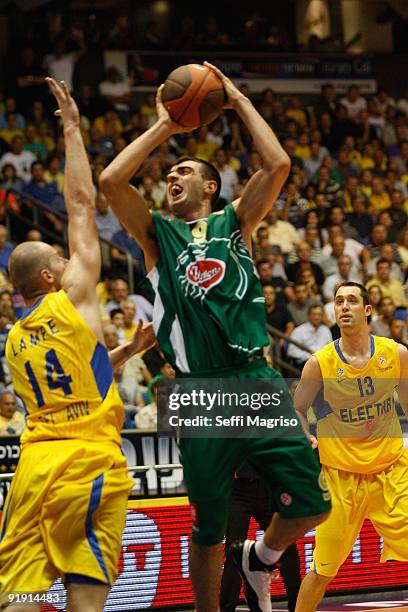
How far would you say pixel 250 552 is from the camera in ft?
19.2

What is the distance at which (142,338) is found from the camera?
20.1 ft

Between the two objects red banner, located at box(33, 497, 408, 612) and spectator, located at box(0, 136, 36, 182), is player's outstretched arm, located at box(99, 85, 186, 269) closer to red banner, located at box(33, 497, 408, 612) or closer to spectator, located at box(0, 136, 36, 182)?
red banner, located at box(33, 497, 408, 612)

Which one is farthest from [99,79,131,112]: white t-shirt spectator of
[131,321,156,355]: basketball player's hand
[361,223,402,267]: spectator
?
[131,321,156,355]: basketball player's hand

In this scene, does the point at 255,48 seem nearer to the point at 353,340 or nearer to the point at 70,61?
the point at 70,61

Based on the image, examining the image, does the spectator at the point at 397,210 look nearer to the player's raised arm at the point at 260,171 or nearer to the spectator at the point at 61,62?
the spectator at the point at 61,62

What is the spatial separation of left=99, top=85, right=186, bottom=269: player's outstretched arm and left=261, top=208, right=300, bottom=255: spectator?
10.0 meters

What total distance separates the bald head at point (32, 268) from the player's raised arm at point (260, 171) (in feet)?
3.48

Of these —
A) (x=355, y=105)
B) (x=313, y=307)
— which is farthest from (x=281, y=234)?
(x=355, y=105)

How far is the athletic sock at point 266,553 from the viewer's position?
5698 millimetres

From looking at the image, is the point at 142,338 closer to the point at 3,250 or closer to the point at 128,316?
the point at 128,316

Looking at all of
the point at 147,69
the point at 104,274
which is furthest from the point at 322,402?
the point at 147,69

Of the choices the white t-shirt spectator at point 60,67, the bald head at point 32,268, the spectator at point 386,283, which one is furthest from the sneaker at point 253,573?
the white t-shirt spectator at point 60,67

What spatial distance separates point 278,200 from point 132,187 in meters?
11.7

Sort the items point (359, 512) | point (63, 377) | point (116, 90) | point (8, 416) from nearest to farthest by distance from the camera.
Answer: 1. point (63, 377)
2. point (359, 512)
3. point (8, 416)
4. point (116, 90)
